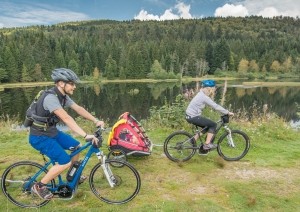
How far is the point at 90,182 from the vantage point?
21.2 feet

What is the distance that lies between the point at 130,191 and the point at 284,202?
3442 millimetres

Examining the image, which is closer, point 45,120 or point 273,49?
point 45,120

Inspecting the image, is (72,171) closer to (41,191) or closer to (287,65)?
(41,191)

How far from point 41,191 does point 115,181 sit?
1557 millimetres

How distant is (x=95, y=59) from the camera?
410 feet

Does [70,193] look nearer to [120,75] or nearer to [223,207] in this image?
[223,207]

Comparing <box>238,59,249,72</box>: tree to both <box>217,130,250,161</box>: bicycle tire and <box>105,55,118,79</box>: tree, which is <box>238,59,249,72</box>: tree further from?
<box>217,130,250,161</box>: bicycle tire

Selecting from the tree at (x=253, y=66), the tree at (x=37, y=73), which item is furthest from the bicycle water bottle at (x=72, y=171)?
the tree at (x=253, y=66)

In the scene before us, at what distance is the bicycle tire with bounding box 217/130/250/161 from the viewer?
30.9ft

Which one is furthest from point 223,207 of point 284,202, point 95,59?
point 95,59

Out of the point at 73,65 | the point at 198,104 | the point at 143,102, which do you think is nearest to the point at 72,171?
the point at 198,104

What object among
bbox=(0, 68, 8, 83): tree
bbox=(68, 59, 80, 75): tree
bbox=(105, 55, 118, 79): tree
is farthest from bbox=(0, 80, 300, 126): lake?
bbox=(105, 55, 118, 79): tree

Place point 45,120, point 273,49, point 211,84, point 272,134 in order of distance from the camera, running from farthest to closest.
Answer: point 273,49, point 272,134, point 211,84, point 45,120

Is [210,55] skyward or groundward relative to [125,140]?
skyward
